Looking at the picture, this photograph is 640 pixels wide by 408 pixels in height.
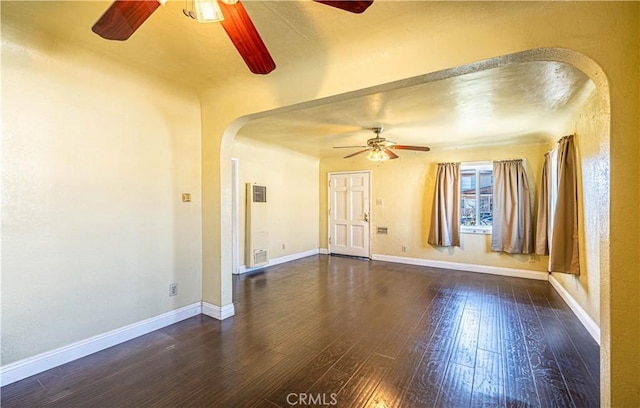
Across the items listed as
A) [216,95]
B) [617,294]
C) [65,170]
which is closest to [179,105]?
[216,95]

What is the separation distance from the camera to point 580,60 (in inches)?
60.7

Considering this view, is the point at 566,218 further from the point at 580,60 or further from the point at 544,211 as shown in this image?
the point at 580,60

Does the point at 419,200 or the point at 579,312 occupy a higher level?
the point at 419,200

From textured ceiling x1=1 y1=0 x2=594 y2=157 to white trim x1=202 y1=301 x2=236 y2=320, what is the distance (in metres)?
2.25

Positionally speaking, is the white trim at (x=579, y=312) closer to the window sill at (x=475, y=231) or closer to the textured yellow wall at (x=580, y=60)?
the window sill at (x=475, y=231)

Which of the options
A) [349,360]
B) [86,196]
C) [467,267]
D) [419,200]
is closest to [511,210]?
[467,267]

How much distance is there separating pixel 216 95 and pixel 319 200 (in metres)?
4.37

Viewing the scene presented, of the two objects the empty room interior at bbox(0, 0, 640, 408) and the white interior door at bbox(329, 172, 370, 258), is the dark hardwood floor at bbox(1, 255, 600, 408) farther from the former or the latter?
the white interior door at bbox(329, 172, 370, 258)

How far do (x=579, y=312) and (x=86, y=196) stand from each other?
5047 millimetres

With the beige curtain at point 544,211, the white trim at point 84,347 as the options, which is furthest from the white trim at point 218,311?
the beige curtain at point 544,211

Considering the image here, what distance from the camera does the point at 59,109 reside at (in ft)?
7.17


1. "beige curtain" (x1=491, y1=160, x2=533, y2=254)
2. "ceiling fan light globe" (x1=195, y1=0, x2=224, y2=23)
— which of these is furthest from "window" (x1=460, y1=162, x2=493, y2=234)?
"ceiling fan light globe" (x1=195, y1=0, x2=224, y2=23)

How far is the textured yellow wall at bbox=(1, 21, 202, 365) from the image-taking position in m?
1.99

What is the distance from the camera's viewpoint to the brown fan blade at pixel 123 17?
3.93ft
